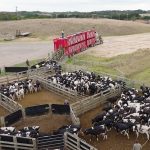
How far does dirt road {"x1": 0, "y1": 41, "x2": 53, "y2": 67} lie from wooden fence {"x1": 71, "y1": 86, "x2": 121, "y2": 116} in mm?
18299

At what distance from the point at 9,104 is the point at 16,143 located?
645 cm

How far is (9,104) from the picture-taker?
2269 cm

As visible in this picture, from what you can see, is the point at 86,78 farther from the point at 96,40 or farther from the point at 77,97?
the point at 96,40

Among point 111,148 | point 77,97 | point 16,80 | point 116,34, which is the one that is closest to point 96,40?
point 116,34

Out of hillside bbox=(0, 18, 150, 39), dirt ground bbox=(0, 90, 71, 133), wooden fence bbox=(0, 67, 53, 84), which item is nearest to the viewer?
dirt ground bbox=(0, 90, 71, 133)

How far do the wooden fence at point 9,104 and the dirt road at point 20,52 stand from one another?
15.5 metres

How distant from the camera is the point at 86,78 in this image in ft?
87.5

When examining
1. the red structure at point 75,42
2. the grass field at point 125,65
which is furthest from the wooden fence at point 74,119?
the red structure at point 75,42

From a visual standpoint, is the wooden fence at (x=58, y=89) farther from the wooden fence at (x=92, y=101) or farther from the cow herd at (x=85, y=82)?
the wooden fence at (x=92, y=101)

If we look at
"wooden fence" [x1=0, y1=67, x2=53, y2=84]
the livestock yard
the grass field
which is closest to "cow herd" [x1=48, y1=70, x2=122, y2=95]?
the livestock yard

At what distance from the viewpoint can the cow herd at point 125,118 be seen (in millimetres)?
17641

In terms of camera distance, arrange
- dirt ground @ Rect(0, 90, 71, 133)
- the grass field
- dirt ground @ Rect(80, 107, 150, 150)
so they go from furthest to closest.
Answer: the grass field → dirt ground @ Rect(0, 90, 71, 133) → dirt ground @ Rect(80, 107, 150, 150)

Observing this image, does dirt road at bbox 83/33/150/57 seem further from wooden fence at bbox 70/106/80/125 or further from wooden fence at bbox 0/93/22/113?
wooden fence at bbox 70/106/80/125

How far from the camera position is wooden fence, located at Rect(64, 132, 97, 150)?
15.4m
